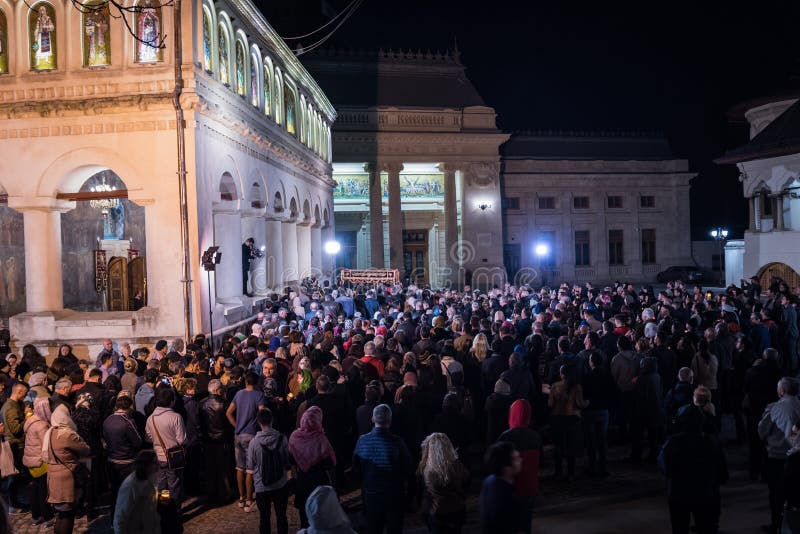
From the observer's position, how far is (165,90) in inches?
582

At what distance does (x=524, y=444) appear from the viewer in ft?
21.2

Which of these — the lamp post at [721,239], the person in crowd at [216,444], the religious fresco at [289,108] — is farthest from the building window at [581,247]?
the person in crowd at [216,444]

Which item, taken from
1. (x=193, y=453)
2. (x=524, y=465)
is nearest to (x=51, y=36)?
(x=193, y=453)

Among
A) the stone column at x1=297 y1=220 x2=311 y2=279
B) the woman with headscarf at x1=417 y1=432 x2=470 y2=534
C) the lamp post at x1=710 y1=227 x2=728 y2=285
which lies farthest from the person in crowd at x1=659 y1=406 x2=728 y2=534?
the lamp post at x1=710 y1=227 x2=728 y2=285

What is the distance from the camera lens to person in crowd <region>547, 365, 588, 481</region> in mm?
8703

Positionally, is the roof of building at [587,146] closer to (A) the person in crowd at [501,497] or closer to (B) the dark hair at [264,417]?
(B) the dark hair at [264,417]

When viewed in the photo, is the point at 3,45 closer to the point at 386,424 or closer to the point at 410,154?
the point at 386,424

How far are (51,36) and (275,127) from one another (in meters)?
8.07

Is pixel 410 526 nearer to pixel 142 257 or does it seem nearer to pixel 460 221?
pixel 142 257

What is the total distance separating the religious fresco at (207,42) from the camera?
51.6 feet

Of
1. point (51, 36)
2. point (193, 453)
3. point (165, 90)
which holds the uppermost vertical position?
point (51, 36)

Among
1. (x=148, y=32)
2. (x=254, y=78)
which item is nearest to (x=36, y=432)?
(x=148, y=32)

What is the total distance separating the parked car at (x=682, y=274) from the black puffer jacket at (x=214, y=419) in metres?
39.7

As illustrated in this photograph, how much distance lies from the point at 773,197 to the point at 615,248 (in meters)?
19.9
